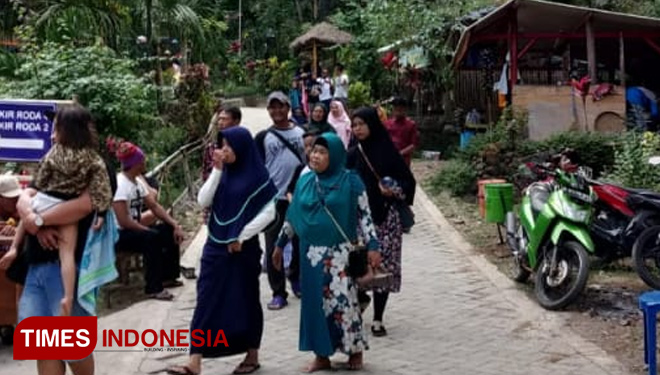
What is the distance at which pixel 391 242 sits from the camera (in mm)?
7023

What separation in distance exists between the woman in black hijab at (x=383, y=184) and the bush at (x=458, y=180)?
662cm

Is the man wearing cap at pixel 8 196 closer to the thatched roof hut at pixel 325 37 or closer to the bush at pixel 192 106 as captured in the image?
the bush at pixel 192 106

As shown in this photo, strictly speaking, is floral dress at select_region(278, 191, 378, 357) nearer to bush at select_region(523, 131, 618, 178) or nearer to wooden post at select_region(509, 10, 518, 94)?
bush at select_region(523, 131, 618, 178)

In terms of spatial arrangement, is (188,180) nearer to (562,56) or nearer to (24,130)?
(24,130)

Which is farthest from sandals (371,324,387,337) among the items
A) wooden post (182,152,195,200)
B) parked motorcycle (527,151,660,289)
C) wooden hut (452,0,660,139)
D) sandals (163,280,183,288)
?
wooden hut (452,0,660,139)

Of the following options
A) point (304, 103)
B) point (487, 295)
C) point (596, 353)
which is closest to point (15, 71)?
point (487, 295)

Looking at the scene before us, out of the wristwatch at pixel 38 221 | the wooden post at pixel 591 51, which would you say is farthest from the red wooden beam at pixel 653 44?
the wristwatch at pixel 38 221

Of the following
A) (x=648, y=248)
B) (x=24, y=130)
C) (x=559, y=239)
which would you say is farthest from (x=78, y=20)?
(x=648, y=248)

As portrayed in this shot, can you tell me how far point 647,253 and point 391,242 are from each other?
7.37ft

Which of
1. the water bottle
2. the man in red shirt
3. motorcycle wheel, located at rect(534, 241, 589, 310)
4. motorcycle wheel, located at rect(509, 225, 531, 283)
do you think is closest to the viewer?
the water bottle

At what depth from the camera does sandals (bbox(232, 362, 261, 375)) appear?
6.16 meters

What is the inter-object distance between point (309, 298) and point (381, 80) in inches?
698

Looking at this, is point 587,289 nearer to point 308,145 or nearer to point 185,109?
point 308,145

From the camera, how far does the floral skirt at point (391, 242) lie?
6996 mm
